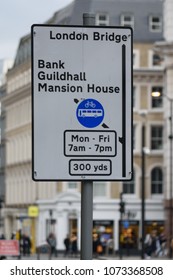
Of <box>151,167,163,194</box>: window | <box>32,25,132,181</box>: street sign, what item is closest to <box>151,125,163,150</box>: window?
<box>151,167,163,194</box>: window

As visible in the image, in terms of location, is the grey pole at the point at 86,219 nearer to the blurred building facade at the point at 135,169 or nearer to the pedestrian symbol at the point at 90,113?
the pedestrian symbol at the point at 90,113

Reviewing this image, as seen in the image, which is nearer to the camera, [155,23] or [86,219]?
[86,219]

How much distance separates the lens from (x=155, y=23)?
102562 millimetres

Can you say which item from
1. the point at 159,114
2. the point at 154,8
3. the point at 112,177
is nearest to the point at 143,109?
the point at 159,114

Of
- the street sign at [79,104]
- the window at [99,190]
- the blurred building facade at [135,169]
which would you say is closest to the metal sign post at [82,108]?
the street sign at [79,104]

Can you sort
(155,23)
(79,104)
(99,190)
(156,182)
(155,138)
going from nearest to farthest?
(79,104) → (156,182) → (99,190) → (155,138) → (155,23)

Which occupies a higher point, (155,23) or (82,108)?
(155,23)

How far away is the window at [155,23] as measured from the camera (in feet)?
335

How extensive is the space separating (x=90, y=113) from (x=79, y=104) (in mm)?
85

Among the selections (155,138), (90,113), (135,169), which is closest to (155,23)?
(155,138)

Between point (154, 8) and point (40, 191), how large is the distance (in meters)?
17.6

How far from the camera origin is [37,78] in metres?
8.20

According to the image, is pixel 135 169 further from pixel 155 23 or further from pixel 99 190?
pixel 155 23
